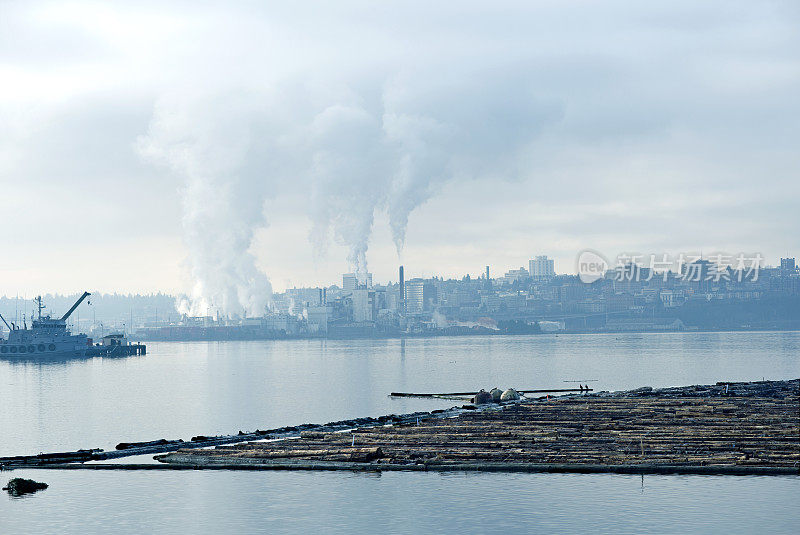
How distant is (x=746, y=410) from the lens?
2539 inches

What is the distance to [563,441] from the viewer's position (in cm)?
5053

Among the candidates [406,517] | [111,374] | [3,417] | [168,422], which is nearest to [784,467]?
[406,517]

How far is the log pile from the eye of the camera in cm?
4494

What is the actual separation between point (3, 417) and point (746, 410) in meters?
59.7

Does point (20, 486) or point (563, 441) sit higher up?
point (563, 441)

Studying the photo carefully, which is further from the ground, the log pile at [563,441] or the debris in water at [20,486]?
the log pile at [563,441]

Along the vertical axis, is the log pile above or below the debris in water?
above

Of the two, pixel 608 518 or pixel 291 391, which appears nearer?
pixel 608 518

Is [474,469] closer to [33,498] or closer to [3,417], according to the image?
[33,498]

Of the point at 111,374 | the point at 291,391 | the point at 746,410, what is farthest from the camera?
the point at 111,374

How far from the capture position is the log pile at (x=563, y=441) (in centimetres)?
4494

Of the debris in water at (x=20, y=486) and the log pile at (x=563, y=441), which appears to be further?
the log pile at (x=563, y=441)

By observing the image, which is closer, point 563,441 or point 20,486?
point 20,486

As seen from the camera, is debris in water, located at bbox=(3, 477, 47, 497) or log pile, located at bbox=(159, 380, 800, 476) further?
log pile, located at bbox=(159, 380, 800, 476)
